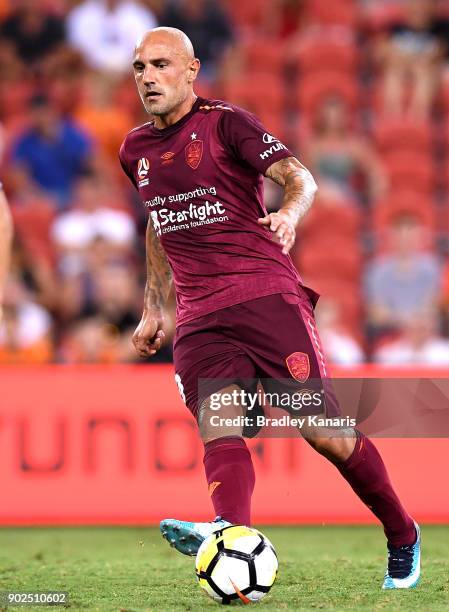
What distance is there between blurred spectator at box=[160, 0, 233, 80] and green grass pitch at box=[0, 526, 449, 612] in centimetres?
646

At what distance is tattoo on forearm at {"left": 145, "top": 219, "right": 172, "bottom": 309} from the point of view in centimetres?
530

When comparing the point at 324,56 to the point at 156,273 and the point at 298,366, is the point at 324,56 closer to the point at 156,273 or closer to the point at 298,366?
the point at 156,273

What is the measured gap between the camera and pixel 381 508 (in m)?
4.99

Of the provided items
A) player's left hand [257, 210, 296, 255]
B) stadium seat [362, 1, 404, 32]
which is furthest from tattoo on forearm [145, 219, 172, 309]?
stadium seat [362, 1, 404, 32]

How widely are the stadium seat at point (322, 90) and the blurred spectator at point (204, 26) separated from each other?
3.21 feet

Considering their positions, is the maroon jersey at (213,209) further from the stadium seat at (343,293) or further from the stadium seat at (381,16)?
the stadium seat at (381,16)

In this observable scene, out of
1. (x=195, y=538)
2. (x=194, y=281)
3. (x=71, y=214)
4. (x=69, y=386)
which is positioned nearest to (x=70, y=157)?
(x=71, y=214)

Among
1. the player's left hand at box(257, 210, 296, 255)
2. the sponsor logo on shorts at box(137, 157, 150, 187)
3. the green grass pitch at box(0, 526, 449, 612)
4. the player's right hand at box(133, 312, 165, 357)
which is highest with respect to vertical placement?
the sponsor logo on shorts at box(137, 157, 150, 187)

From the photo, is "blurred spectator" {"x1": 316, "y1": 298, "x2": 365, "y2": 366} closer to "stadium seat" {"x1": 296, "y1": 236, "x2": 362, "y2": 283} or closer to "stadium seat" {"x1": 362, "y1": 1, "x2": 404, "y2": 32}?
"stadium seat" {"x1": 296, "y1": 236, "x2": 362, "y2": 283}

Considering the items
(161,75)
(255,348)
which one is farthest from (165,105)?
(255,348)

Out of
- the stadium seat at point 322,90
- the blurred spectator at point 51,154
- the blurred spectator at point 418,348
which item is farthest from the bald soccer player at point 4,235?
the stadium seat at point 322,90

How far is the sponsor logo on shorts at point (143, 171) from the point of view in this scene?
498 centimetres

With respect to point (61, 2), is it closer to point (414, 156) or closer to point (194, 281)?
point (414, 156)

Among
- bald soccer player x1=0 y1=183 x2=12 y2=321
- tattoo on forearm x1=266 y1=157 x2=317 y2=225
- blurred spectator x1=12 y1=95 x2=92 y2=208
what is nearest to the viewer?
tattoo on forearm x1=266 y1=157 x2=317 y2=225
